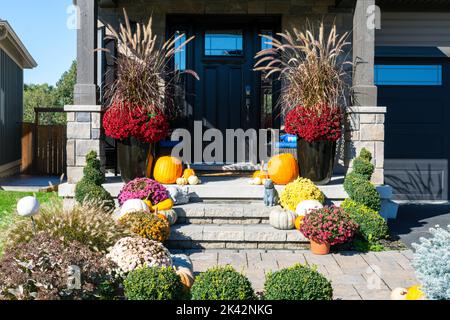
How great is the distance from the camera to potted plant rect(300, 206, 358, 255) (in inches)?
203

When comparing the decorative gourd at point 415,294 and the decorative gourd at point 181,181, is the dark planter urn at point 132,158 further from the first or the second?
the decorative gourd at point 415,294

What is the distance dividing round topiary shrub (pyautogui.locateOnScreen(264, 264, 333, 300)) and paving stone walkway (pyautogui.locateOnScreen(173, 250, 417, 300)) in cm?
61

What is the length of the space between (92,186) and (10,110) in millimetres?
8283

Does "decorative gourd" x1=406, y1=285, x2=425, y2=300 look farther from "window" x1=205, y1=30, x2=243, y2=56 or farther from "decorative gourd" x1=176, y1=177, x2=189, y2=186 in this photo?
"window" x1=205, y1=30, x2=243, y2=56

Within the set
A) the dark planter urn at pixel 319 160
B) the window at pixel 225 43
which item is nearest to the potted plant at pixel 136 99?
the dark planter urn at pixel 319 160

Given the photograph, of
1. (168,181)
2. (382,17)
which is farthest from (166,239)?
(382,17)

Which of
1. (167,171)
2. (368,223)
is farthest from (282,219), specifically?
(167,171)

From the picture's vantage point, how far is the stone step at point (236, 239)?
5.52 meters

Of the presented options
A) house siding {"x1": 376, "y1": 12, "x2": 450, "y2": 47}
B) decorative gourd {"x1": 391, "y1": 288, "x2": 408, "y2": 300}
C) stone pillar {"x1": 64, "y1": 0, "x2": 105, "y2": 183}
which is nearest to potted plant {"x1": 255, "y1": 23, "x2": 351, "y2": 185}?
stone pillar {"x1": 64, "y1": 0, "x2": 105, "y2": 183}

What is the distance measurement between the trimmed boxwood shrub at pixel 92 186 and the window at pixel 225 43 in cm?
318

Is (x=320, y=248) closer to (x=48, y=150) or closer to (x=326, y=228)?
(x=326, y=228)

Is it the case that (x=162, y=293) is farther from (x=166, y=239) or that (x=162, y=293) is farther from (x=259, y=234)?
(x=259, y=234)

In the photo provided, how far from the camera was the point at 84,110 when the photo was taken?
6480mm
